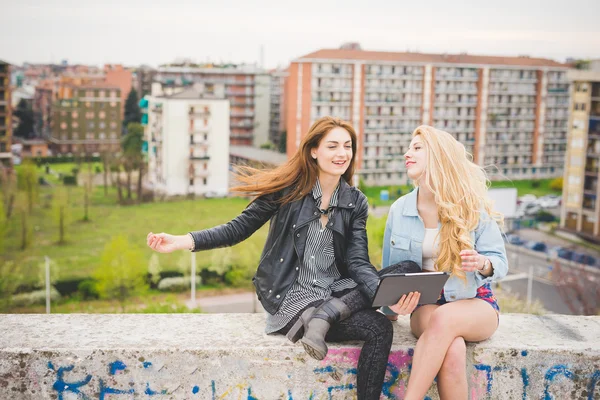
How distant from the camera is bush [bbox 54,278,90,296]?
31.9 meters

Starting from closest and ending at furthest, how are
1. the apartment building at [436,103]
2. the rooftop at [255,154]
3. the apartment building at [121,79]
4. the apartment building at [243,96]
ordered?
the apartment building at [436,103], the rooftop at [255,154], the apartment building at [121,79], the apartment building at [243,96]

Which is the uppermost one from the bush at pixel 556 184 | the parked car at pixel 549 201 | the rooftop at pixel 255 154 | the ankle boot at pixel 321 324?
the ankle boot at pixel 321 324

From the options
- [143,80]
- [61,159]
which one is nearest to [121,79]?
[143,80]

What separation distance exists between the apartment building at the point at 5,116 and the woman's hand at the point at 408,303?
44.8 m

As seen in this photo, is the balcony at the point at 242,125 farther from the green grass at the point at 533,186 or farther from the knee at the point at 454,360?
the knee at the point at 454,360

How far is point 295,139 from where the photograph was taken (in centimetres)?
4478

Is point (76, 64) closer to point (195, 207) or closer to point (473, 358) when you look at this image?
point (195, 207)

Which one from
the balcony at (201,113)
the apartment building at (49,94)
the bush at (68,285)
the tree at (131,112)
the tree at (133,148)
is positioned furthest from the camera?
the tree at (131,112)

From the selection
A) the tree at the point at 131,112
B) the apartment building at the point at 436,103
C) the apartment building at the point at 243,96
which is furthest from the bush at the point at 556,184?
the tree at the point at 131,112

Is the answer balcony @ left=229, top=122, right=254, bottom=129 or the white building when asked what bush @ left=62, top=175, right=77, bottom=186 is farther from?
balcony @ left=229, top=122, right=254, bottom=129

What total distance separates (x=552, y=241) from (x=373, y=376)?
124ft

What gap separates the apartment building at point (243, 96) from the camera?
178 feet

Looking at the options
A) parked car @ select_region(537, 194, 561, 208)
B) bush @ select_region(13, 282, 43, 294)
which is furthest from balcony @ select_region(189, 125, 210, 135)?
parked car @ select_region(537, 194, 561, 208)

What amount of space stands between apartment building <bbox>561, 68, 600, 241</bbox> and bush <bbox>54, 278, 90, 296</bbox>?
79.3ft
